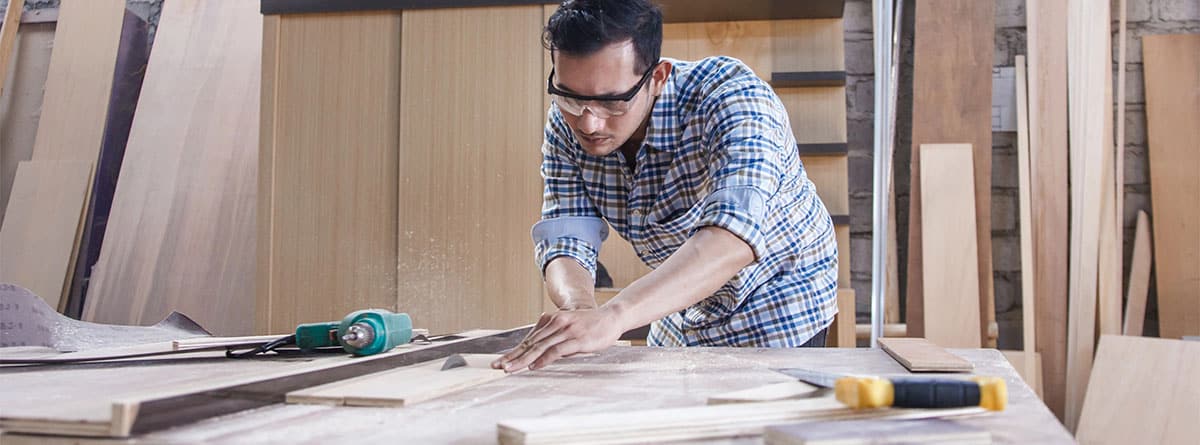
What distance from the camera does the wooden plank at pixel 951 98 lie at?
10.2 ft

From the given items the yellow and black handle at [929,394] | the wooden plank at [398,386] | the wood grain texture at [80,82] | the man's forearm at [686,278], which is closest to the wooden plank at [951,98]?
the man's forearm at [686,278]

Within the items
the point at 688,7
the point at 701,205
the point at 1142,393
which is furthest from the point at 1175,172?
the point at 701,205

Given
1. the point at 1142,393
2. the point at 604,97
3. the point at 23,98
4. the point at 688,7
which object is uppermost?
the point at 688,7

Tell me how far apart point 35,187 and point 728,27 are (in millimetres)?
2646

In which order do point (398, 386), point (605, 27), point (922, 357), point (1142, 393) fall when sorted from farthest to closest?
1. point (1142, 393)
2. point (605, 27)
3. point (922, 357)
4. point (398, 386)

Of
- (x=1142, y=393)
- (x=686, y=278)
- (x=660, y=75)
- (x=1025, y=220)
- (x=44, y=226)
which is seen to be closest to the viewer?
(x=686, y=278)

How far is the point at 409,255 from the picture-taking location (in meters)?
2.72

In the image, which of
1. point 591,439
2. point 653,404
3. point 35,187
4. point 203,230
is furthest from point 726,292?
point 35,187

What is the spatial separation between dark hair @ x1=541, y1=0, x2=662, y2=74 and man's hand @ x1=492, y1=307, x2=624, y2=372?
0.45 m

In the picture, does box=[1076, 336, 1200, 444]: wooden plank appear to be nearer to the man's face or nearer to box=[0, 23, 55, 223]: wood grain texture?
the man's face

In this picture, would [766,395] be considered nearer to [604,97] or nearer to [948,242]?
[604,97]

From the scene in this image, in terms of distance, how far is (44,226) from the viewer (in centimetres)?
345

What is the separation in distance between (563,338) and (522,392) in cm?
25

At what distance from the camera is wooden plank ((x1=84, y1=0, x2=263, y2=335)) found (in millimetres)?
3369
